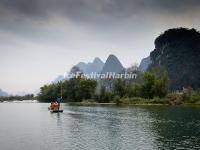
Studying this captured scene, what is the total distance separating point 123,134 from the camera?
152ft

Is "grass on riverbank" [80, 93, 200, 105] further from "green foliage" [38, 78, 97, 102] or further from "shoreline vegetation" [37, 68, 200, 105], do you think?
"green foliage" [38, 78, 97, 102]

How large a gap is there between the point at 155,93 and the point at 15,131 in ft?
288

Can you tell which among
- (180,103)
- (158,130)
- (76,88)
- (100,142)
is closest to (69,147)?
(100,142)

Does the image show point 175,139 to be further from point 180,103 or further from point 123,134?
point 180,103

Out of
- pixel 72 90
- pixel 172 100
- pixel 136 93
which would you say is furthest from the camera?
pixel 72 90

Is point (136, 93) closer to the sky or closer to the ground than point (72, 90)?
Result: closer to the ground

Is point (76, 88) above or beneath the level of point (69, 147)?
above

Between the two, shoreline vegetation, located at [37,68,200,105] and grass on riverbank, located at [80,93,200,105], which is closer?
grass on riverbank, located at [80,93,200,105]

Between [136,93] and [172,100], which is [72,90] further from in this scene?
[172,100]

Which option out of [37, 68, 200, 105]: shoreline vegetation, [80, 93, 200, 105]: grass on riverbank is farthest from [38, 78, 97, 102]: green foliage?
[80, 93, 200, 105]: grass on riverbank

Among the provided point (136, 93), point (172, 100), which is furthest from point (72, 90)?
point (172, 100)

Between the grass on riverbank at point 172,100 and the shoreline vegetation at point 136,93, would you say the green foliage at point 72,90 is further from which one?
the grass on riverbank at point 172,100

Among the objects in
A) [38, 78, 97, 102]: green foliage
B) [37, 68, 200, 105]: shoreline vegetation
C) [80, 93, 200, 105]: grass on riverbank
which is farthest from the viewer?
[38, 78, 97, 102]: green foliage

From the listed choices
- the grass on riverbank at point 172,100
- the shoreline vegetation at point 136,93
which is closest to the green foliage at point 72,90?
the shoreline vegetation at point 136,93
